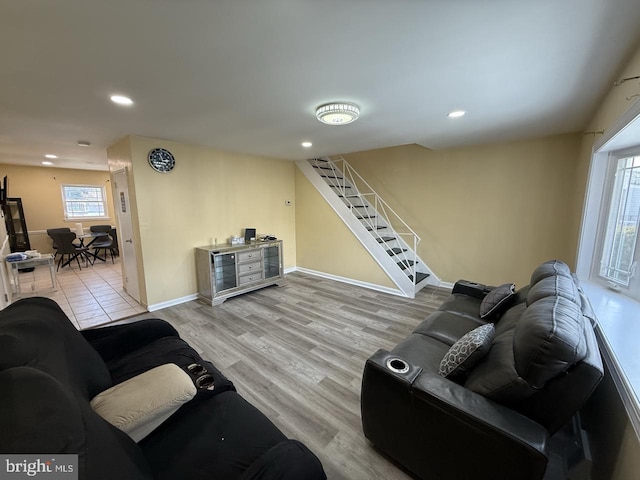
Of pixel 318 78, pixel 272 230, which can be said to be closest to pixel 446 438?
pixel 318 78

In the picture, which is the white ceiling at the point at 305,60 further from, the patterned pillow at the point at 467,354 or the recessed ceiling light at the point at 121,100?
the patterned pillow at the point at 467,354

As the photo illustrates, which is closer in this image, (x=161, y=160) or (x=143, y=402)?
(x=143, y=402)

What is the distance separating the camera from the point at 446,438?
1249 mm

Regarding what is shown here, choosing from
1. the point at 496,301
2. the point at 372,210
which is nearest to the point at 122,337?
the point at 496,301

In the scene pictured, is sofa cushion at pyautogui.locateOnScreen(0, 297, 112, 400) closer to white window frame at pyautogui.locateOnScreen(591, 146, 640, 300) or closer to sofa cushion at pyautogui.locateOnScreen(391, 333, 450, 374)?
sofa cushion at pyautogui.locateOnScreen(391, 333, 450, 374)

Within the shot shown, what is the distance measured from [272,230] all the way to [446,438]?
445 centimetres

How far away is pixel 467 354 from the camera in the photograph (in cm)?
143

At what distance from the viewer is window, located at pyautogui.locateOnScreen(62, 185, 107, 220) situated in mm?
6938

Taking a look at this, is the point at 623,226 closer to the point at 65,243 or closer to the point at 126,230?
the point at 126,230

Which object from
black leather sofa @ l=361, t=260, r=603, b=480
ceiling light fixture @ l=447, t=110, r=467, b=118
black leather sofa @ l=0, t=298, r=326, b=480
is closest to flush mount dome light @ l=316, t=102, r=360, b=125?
ceiling light fixture @ l=447, t=110, r=467, b=118

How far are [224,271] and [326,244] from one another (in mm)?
2003

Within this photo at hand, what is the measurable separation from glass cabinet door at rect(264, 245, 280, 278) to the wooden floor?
0.31 metres

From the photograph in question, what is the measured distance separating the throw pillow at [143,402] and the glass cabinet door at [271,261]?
3.25 m

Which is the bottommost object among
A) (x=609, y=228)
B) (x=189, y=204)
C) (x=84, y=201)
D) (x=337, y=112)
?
(x=609, y=228)
